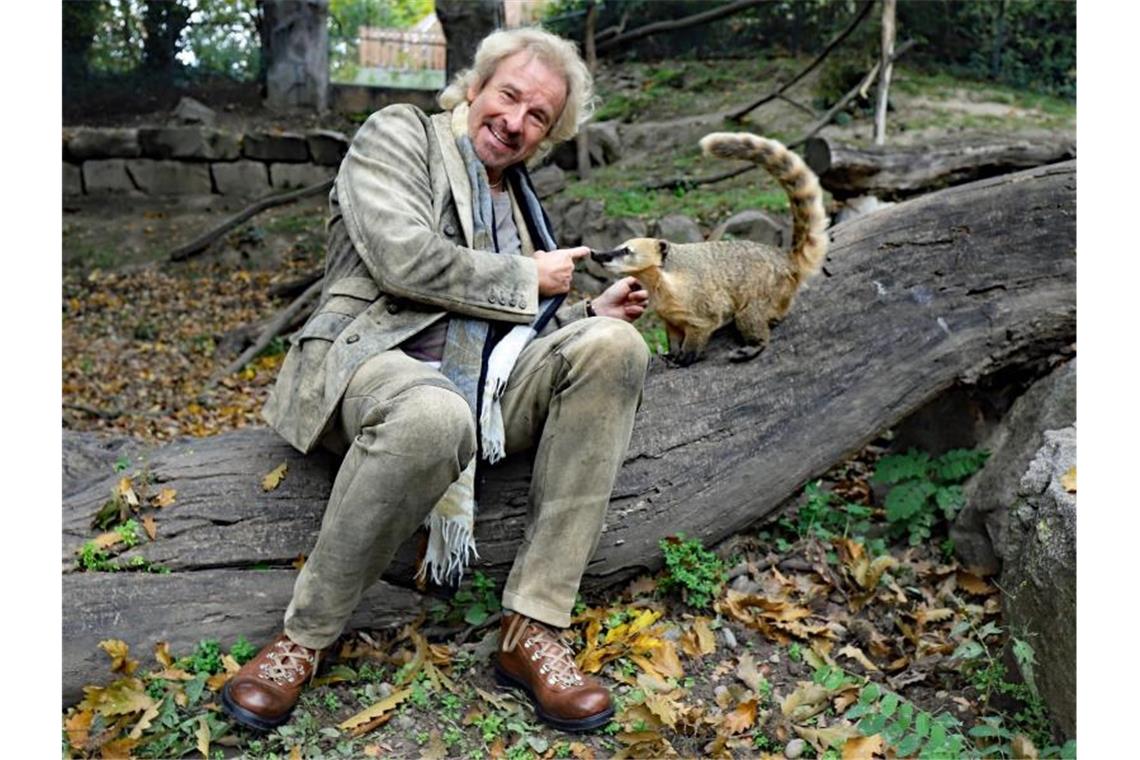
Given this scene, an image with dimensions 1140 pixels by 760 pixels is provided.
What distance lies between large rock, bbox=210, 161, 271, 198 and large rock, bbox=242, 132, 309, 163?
11cm

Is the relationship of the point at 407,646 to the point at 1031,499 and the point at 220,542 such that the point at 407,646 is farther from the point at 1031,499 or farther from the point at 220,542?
the point at 1031,499

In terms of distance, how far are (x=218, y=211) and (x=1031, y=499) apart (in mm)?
9429

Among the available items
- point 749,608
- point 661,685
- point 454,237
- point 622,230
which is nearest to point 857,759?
point 661,685

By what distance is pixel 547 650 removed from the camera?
3055 mm

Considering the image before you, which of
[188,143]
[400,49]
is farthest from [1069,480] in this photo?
[400,49]

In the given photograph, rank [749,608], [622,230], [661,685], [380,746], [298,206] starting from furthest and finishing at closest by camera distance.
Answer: [298,206] → [622,230] → [749,608] → [661,685] → [380,746]

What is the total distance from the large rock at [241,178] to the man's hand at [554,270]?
28.4ft

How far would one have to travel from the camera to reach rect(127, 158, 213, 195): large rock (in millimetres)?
10859

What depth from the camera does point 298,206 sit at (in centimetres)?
1079

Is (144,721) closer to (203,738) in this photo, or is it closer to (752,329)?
(203,738)

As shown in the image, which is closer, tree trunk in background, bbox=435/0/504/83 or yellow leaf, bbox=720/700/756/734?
yellow leaf, bbox=720/700/756/734

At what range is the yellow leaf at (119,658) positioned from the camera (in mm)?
3148

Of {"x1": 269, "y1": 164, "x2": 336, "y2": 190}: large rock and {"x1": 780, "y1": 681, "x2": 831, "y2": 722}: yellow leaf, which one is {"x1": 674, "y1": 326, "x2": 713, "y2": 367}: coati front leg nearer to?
{"x1": 780, "y1": 681, "x2": 831, "y2": 722}: yellow leaf

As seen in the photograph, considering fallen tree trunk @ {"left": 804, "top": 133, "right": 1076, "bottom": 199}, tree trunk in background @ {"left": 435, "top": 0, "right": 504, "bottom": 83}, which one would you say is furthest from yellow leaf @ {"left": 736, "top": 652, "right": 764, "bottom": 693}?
tree trunk in background @ {"left": 435, "top": 0, "right": 504, "bottom": 83}
